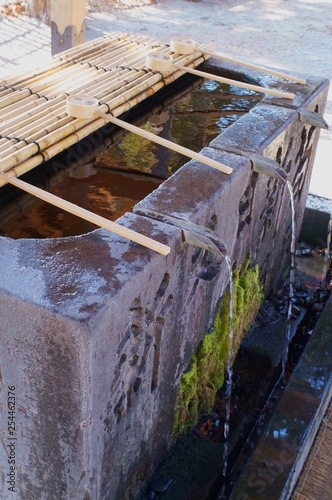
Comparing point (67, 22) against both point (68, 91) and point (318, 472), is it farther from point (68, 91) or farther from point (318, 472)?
point (318, 472)

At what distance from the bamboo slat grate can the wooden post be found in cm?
108

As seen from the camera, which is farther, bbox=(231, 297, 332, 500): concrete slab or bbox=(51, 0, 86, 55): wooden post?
bbox=(51, 0, 86, 55): wooden post

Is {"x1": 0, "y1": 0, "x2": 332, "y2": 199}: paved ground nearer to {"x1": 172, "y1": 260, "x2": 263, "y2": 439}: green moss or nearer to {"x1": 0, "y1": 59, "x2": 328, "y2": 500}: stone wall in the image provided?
{"x1": 172, "y1": 260, "x2": 263, "y2": 439}: green moss

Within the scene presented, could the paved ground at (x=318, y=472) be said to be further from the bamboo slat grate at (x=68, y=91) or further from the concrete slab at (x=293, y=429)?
the bamboo slat grate at (x=68, y=91)

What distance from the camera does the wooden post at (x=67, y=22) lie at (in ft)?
17.7

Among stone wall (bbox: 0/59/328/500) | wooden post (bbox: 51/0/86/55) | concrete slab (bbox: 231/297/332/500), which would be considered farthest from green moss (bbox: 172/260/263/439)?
wooden post (bbox: 51/0/86/55)

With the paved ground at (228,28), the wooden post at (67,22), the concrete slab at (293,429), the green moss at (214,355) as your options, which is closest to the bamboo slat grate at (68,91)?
the wooden post at (67,22)

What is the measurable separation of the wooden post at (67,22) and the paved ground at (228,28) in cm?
209

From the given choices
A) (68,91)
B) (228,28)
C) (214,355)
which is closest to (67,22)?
(68,91)

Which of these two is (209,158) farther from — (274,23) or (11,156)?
(274,23)

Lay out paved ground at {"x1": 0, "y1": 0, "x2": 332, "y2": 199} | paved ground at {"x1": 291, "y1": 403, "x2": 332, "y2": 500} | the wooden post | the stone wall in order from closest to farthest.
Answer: the stone wall → paved ground at {"x1": 291, "y1": 403, "x2": 332, "y2": 500} → the wooden post → paved ground at {"x1": 0, "y1": 0, "x2": 332, "y2": 199}

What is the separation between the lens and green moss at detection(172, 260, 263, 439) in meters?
3.00

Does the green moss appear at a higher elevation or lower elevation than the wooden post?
lower

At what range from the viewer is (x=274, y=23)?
1241 cm
